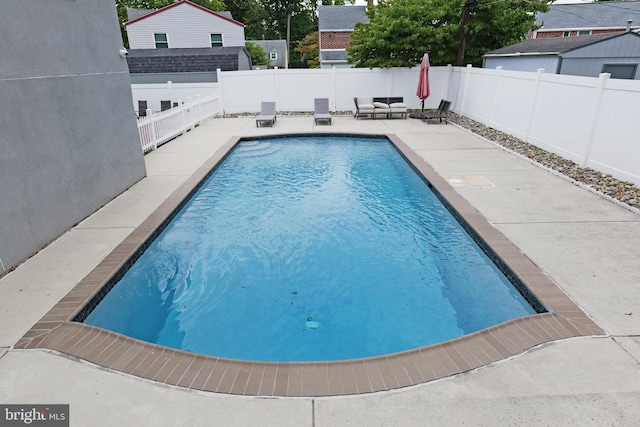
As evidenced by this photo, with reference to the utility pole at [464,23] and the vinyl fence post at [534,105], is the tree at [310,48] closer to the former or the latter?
the utility pole at [464,23]

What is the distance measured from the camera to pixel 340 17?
109 ft

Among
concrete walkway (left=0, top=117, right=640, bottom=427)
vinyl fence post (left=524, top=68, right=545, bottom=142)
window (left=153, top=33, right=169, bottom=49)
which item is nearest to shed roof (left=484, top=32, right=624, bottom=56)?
vinyl fence post (left=524, top=68, right=545, bottom=142)

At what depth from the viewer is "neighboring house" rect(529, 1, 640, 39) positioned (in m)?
29.9

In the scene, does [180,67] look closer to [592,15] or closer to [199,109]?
[199,109]

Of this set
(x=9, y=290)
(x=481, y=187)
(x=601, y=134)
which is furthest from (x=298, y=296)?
(x=601, y=134)

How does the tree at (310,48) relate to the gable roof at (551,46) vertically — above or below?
above

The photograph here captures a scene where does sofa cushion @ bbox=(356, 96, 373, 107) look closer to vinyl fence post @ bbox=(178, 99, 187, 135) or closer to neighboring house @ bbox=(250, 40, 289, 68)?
vinyl fence post @ bbox=(178, 99, 187, 135)

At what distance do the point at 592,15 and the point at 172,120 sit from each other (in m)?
35.6

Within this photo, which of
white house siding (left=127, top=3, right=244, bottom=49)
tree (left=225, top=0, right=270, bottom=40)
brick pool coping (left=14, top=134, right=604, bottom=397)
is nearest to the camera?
brick pool coping (left=14, top=134, right=604, bottom=397)

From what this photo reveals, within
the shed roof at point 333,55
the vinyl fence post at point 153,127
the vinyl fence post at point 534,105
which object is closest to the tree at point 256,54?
the shed roof at point 333,55

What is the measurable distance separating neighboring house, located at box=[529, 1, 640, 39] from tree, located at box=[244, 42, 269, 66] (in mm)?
22940

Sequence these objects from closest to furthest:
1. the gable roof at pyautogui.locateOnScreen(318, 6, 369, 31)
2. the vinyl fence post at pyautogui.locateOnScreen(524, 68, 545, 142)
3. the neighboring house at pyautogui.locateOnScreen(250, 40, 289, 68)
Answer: the vinyl fence post at pyautogui.locateOnScreen(524, 68, 545, 142) < the gable roof at pyautogui.locateOnScreen(318, 6, 369, 31) < the neighboring house at pyautogui.locateOnScreen(250, 40, 289, 68)

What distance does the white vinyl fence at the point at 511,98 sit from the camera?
6.83m

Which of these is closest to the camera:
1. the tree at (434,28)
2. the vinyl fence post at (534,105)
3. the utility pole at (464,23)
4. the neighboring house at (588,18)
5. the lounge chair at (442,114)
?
the vinyl fence post at (534,105)
